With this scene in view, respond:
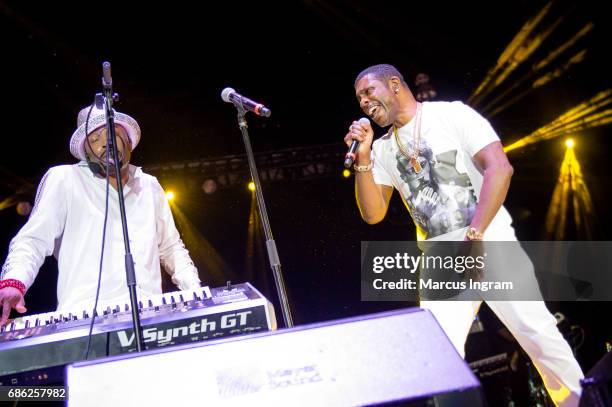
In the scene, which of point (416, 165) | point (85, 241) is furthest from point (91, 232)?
point (416, 165)

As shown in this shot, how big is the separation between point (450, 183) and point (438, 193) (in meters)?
0.09

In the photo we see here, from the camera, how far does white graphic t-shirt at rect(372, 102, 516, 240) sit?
2.87 metres

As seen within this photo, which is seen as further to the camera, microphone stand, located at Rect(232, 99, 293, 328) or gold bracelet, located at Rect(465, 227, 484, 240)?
gold bracelet, located at Rect(465, 227, 484, 240)

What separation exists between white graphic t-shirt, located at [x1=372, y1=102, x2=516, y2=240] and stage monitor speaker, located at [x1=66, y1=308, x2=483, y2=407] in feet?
4.65

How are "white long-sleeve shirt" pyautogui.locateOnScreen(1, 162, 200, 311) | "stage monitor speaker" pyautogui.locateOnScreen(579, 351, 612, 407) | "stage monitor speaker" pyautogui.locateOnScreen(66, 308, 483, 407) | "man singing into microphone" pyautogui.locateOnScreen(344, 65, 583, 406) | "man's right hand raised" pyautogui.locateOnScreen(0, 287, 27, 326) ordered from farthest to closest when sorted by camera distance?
"white long-sleeve shirt" pyautogui.locateOnScreen(1, 162, 200, 311) → "man singing into microphone" pyautogui.locateOnScreen(344, 65, 583, 406) → "man's right hand raised" pyautogui.locateOnScreen(0, 287, 27, 326) → "stage monitor speaker" pyautogui.locateOnScreen(579, 351, 612, 407) → "stage monitor speaker" pyautogui.locateOnScreen(66, 308, 483, 407)

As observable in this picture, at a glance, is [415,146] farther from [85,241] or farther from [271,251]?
[85,241]

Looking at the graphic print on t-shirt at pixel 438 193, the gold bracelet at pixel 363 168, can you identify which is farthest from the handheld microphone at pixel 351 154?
the graphic print on t-shirt at pixel 438 193

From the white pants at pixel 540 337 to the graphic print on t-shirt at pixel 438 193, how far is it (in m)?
0.43

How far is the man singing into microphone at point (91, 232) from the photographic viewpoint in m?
2.67

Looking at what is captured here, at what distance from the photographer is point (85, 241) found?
2.80m

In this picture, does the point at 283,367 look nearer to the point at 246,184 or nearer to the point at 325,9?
the point at 325,9

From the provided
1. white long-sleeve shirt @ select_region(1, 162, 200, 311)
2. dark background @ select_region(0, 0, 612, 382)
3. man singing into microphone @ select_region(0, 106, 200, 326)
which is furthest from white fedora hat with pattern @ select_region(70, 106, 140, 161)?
dark background @ select_region(0, 0, 612, 382)

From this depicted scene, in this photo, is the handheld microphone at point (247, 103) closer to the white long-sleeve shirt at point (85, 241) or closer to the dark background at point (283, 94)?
the white long-sleeve shirt at point (85, 241)

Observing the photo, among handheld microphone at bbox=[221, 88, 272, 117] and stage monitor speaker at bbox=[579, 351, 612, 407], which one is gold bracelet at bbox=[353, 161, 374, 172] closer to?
handheld microphone at bbox=[221, 88, 272, 117]
